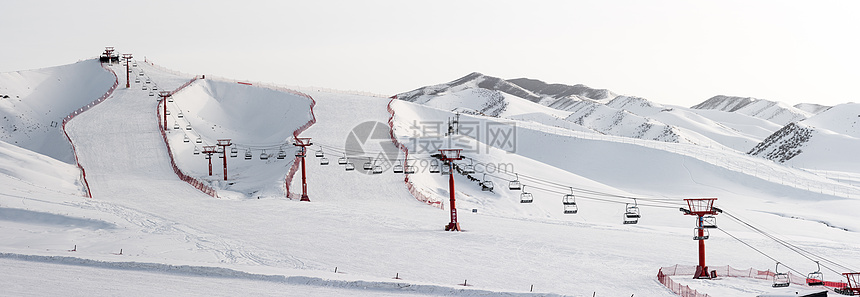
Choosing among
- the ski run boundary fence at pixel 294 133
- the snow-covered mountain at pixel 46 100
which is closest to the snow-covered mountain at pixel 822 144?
the ski run boundary fence at pixel 294 133

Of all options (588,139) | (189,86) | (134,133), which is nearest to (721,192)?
(588,139)

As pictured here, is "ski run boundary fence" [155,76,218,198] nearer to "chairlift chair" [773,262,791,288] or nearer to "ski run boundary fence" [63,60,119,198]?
"ski run boundary fence" [63,60,119,198]

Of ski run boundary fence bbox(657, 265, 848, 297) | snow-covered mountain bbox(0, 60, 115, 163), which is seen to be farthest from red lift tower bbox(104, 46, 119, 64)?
ski run boundary fence bbox(657, 265, 848, 297)

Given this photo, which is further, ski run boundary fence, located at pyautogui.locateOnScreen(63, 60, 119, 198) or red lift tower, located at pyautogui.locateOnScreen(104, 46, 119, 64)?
red lift tower, located at pyautogui.locateOnScreen(104, 46, 119, 64)

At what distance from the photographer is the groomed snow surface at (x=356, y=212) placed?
88.4ft

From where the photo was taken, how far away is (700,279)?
31.0 meters

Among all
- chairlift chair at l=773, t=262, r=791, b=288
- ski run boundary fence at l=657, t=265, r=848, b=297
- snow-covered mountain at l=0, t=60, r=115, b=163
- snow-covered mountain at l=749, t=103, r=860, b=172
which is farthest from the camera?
snow-covered mountain at l=749, t=103, r=860, b=172

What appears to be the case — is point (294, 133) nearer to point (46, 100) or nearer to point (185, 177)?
point (185, 177)

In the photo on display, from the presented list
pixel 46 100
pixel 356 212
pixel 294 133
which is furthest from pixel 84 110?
pixel 356 212

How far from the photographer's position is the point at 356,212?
45438 millimetres

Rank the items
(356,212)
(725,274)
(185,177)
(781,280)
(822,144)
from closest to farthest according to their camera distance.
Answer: (781,280) < (725,274) < (356,212) < (185,177) < (822,144)

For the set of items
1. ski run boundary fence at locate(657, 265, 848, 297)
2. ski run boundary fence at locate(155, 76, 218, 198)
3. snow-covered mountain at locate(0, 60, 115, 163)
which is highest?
snow-covered mountain at locate(0, 60, 115, 163)

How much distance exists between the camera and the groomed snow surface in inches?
1061

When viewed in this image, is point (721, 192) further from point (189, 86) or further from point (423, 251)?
point (189, 86)
